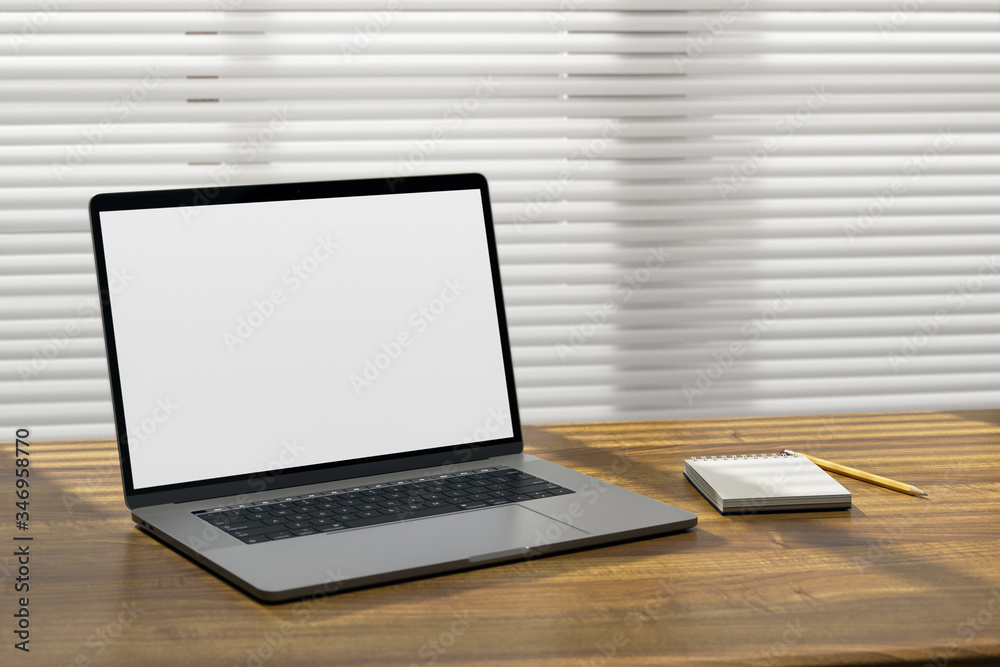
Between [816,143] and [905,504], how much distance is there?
4.32 ft

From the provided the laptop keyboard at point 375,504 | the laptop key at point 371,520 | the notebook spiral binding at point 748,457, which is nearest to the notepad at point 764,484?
the notebook spiral binding at point 748,457

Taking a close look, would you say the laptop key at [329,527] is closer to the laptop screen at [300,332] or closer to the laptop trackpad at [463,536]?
the laptop trackpad at [463,536]

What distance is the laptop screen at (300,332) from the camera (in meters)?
0.87

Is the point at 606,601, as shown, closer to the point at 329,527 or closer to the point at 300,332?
the point at 329,527

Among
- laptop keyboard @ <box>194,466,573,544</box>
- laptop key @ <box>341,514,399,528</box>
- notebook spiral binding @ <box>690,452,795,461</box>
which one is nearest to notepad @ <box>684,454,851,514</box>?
notebook spiral binding @ <box>690,452,795,461</box>

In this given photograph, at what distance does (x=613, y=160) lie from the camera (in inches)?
78.2

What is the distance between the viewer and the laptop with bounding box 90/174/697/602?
794 mm

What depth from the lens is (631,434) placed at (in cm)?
119

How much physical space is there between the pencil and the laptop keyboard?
311 millimetres

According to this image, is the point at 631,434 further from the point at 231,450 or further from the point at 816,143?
the point at 816,143

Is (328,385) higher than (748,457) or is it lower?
higher

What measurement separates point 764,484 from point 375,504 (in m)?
0.38

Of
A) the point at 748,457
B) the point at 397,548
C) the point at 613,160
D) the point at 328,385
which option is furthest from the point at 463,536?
the point at 613,160

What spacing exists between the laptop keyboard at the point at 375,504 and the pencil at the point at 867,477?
31 cm
